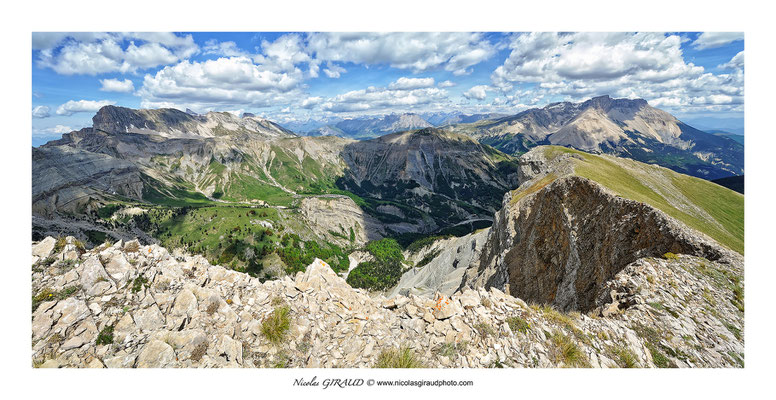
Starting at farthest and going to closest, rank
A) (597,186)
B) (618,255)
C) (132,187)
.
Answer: (132,187), (597,186), (618,255)

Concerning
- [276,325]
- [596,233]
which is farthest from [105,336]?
[596,233]

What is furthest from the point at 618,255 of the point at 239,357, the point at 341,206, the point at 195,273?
the point at 341,206

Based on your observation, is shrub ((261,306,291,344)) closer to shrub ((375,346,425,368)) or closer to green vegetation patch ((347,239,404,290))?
shrub ((375,346,425,368))

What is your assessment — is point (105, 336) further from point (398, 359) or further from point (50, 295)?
point (398, 359)

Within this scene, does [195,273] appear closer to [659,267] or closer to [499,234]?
[659,267]

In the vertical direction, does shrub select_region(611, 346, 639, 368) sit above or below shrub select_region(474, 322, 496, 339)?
below

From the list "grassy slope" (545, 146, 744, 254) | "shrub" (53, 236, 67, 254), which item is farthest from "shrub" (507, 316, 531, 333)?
"grassy slope" (545, 146, 744, 254)
